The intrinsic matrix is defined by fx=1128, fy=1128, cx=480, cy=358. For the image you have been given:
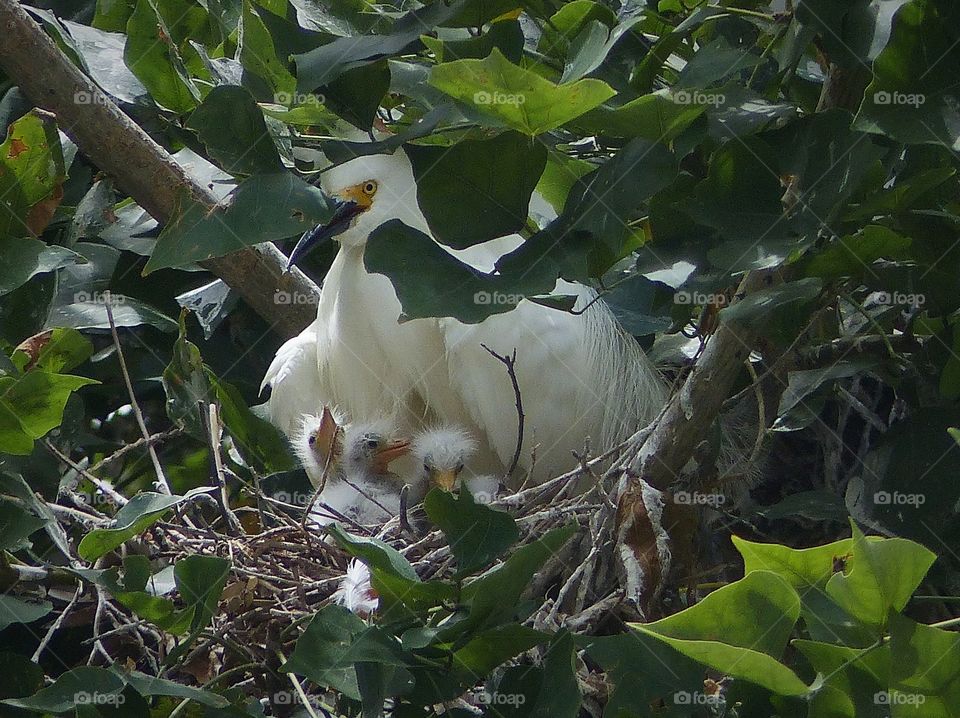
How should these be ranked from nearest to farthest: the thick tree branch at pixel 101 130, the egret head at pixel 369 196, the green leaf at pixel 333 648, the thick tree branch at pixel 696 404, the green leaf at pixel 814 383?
the green leaf at pixel 333 648 → the thick tree branch at pixel 696 404 → the green leaf at pixel 814 383 → the thick tree branch at pixel 101 130 → the egret head at pixel 369 196

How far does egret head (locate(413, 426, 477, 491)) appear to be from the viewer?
6.88ft

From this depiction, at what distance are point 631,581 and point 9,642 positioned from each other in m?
1.16

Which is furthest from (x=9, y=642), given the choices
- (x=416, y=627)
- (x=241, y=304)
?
(x=416, y=627)

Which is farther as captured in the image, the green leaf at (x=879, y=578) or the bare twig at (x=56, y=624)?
the bare twig at (x=56, y=624)

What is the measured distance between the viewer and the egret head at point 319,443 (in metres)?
2.24

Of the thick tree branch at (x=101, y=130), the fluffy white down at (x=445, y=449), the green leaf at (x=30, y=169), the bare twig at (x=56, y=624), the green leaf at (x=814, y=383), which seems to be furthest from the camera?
the fluffy white down at (x=445, y=449)

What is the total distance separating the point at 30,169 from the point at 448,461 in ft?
2.92

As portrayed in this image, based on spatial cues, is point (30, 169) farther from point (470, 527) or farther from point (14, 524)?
point (470, 527)

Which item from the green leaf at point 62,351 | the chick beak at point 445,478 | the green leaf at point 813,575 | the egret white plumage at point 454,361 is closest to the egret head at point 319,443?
the egret white plumage at point 454,361

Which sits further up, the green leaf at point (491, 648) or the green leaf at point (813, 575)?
the green leaf at point (813, 575)

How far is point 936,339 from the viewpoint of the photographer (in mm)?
1522

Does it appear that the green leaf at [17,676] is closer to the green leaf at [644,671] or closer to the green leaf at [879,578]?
the green leaf at [644,671]

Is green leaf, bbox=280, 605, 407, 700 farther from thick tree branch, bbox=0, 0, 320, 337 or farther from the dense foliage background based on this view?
thick tree branch, bbox=0, 0, 320, 337

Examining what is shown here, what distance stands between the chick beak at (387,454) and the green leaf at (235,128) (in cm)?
109
